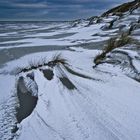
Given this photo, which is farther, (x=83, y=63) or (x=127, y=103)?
(x=83, y=63)

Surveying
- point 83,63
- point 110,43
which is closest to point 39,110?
point 83,63

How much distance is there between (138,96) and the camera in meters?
4.34

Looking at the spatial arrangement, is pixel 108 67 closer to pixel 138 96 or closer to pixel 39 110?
pixel 138 96

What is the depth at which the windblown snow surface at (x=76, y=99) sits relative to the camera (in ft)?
10.9

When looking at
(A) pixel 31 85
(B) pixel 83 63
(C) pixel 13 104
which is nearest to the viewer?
(C) pixel 13 104

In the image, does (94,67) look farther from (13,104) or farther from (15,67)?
(13,104)

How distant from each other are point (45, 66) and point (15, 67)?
1160mm

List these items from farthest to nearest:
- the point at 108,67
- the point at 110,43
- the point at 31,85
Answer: the point at 110,43, the point at 108,67, the point at 31,85

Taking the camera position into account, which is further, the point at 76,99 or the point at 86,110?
the point at 76,99

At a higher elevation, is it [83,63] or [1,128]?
[1,128]

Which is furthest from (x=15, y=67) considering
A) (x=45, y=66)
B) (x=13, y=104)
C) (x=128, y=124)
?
(x=128, y=124)

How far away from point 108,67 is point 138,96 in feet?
6.10

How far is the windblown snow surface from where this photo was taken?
10.9 feet

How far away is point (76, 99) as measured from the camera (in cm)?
430
